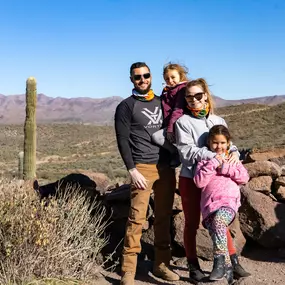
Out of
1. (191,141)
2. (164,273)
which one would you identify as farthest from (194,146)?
(164,273)

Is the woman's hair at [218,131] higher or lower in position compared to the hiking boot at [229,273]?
higher

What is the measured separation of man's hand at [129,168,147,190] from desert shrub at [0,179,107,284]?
838 millimetres

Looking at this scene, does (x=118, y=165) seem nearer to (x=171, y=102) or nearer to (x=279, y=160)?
(x=279, y=160)

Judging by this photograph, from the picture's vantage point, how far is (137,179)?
15.8ft

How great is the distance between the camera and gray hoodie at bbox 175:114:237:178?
471 centimetres

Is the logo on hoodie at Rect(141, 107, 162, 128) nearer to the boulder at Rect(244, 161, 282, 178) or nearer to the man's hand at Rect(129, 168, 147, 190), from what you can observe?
the man's hand at Rect(129, 168, 147, 190)

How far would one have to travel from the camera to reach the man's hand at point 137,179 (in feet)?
15.8

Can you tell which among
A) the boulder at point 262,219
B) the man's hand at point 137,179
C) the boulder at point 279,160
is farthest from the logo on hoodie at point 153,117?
the boulder at point 279,160

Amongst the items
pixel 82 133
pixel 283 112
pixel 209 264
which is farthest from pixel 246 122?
pixel 209 264

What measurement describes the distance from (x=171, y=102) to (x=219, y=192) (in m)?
1.13

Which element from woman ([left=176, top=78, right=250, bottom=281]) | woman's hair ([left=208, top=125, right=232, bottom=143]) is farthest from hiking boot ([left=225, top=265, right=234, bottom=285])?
woman's hair ([left=208, top=125, right=232, bottom=143])

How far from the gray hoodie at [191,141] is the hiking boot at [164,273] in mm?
1161

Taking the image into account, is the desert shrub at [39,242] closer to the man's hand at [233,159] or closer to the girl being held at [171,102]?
the girl being held at [171,102]

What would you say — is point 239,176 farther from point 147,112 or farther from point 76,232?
point 76,232
